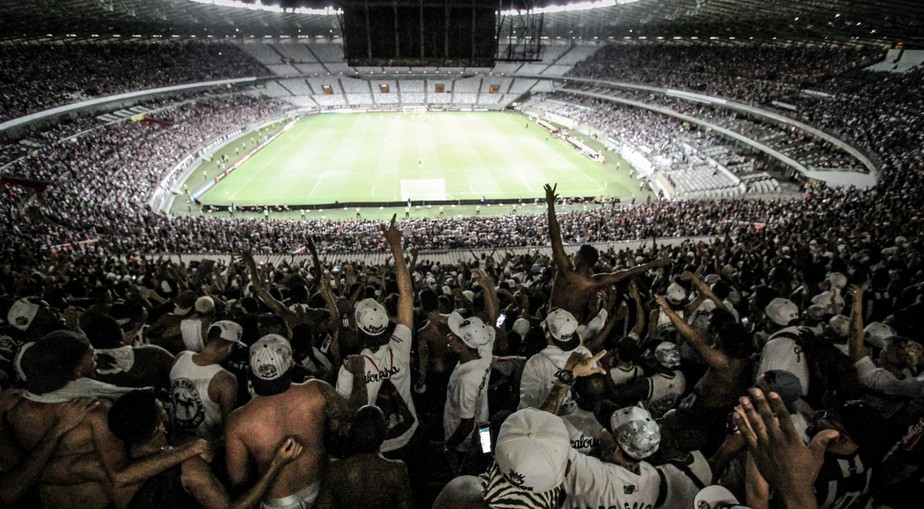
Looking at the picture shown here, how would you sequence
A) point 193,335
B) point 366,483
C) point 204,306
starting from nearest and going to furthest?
1. point 366,483
2. point 193,335
3. point 204,306

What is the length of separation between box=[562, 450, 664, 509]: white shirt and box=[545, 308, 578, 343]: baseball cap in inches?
49.8

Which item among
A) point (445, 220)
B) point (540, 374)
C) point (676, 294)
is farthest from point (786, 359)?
point (445, 220)

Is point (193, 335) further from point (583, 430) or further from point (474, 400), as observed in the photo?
point (583, 430)

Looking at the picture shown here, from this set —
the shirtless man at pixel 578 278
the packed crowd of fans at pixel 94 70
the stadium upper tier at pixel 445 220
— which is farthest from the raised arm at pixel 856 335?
the packed crowd of fans at pixel 94 70

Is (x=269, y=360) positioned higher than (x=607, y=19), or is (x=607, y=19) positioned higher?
(x=607, y=19)

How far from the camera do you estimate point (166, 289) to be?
8.73 metres

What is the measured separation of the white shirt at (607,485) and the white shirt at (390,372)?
5.26 feet

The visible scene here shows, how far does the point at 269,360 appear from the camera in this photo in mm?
2945

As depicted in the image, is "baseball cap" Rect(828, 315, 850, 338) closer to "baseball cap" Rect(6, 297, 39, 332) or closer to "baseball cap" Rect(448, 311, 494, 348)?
"baseball cap" Rect(448, 311, 494, 348)

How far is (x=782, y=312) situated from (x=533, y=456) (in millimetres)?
3831

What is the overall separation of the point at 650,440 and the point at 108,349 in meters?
4.56

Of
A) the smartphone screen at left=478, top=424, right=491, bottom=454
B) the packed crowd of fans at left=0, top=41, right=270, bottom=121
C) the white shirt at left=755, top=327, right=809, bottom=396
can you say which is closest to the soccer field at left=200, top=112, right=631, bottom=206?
the packed crowd of fans at left=0, top=41, right=270, bottom=121

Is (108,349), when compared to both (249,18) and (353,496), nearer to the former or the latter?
(353,496)

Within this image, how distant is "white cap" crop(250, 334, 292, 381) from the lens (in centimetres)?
293
